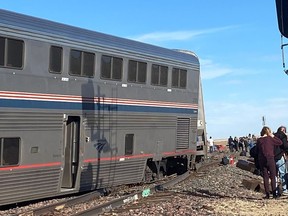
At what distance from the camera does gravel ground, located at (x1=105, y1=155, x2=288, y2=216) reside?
9469mm

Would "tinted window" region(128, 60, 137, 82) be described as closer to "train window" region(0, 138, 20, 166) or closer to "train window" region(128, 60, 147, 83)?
"train window" region(128, 60, 147, 83)

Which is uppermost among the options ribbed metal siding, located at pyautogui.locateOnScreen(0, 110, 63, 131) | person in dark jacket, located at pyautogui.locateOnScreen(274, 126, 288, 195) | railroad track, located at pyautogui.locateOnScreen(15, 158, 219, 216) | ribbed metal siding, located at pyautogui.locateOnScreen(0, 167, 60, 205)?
ribbed metal siding, located at pyautogui.locateOnScreen(0, 110, 63, 131)

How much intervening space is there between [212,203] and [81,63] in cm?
460

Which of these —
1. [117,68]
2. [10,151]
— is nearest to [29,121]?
[10,151]

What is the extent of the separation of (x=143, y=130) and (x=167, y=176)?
3.59 meters

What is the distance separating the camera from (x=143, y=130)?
1410cm

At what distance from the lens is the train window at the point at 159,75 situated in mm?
14492

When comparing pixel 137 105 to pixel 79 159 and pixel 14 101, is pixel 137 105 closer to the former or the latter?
pixel 79 159

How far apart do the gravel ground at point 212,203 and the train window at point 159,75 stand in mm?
3200

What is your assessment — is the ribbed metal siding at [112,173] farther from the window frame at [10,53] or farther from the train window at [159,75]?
the window frame at [10,53]

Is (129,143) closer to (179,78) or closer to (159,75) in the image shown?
(159,75)

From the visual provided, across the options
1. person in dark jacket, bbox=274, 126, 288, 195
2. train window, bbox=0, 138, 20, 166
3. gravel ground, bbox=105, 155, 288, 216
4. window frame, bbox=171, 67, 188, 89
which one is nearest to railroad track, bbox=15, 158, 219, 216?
gravel ground, bbox=105, 155, 288, 216

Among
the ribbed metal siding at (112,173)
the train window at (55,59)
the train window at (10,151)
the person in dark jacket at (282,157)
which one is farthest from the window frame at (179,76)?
the train window at (10,151)

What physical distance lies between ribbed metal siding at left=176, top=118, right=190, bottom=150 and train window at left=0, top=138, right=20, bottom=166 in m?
6.87
